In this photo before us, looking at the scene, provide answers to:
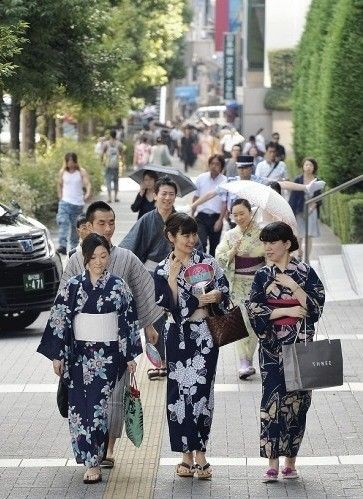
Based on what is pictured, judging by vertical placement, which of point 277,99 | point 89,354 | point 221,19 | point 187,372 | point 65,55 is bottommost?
point 187,372

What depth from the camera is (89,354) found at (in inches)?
347

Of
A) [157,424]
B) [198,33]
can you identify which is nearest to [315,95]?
[157,424]

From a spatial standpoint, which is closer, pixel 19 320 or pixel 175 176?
pixel 175 176

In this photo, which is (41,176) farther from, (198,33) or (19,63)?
(198,33)

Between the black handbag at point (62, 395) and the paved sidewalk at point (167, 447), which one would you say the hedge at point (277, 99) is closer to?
the paved sidewalk at point (167, 447)

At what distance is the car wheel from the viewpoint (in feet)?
51.6

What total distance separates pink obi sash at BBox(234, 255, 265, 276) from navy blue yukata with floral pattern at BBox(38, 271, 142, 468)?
136 inches

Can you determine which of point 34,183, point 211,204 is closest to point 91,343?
point 211,204

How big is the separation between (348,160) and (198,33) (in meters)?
116

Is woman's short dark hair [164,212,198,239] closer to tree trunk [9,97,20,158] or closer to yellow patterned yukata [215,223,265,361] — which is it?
yellow patterned yukata [215,223,265,361]

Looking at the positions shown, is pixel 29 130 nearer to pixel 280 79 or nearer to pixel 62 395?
pixel 280 79

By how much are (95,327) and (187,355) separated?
605 mm

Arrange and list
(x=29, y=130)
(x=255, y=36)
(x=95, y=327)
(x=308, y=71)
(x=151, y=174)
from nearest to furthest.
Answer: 1. (x=95, y=327)
2. (x=151, y=174)
3. (x=308, y=71)
4. (x=29, y=130)
5. (x=255, y=36)

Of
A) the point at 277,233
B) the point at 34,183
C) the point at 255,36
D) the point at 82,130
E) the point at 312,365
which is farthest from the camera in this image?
the point at 255,36
